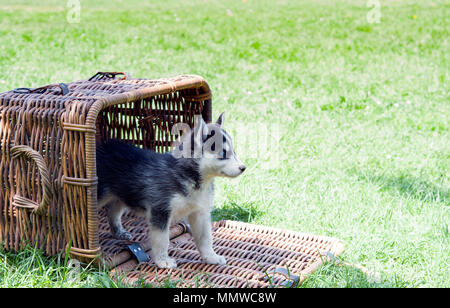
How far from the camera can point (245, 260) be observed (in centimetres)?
342

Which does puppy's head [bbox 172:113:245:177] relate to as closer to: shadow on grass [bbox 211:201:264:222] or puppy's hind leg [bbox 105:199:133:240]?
puppy's hind leg [bbox 105:199:133:240]

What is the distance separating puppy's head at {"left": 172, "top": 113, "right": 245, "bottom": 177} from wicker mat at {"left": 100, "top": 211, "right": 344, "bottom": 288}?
57 cm

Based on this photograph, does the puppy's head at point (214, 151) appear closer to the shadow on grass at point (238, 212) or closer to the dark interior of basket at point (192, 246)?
the dark interior of basket at point (192, 246)

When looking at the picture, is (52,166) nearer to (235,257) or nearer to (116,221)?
(116,221)

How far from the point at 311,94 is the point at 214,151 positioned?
4.24 meters

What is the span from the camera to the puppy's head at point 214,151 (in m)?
3.12

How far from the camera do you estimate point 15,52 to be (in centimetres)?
848

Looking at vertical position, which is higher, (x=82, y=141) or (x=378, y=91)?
(x=82, y=141)

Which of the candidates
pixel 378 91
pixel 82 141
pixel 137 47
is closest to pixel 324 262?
pixel 82 141

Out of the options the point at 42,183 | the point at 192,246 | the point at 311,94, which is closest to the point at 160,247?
the point at 192,246

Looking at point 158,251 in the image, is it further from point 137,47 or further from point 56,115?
point 137,47

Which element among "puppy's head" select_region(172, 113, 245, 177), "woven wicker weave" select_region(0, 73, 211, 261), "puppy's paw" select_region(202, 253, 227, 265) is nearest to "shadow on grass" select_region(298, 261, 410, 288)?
"puppy's paw" select_region(202, 253, 227, 265)

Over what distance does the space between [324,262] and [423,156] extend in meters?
2.37

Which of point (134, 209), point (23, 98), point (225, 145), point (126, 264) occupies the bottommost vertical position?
point (126, 264)
